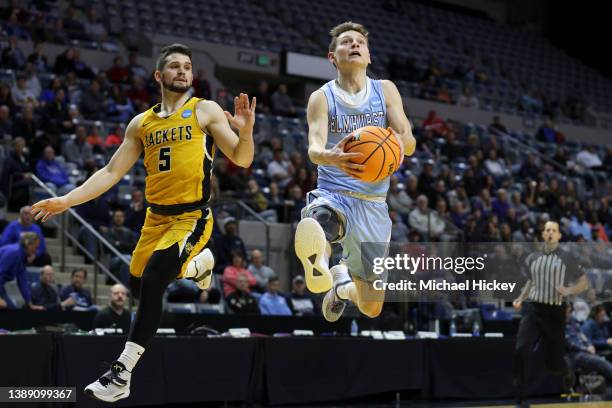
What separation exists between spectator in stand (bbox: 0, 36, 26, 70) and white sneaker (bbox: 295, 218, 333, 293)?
11582 millimetres

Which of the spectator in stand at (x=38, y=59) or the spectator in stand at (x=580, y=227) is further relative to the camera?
the spectator in stand at (x=580, y=227)

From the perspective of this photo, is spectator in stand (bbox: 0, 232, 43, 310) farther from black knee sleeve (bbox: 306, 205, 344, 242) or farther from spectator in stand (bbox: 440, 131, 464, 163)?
spectator in stand (bbox: 440, 131, 464, 163)

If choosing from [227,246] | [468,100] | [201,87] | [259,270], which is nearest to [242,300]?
[259,270]

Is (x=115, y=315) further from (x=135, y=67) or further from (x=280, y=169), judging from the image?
(x=135, y=67)

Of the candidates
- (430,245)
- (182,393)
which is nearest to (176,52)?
(182,393)

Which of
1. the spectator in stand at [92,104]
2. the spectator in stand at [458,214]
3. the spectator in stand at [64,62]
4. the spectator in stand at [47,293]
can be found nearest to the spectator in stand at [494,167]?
the spectator in stand at [458,214]

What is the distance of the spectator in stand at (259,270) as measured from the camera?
13.8 m

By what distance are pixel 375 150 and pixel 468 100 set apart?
1990 cm

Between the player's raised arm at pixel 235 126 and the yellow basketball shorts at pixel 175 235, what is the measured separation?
48 centimetres

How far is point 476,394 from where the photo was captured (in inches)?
486

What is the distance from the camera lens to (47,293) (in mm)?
11422

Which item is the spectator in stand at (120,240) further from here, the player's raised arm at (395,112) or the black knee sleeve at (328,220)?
the player's raised arm at (395,112)

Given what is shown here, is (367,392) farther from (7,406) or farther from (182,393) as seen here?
(7,406)

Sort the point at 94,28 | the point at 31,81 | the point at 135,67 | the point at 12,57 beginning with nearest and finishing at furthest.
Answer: the point at 31,81
the point at 12,57
the point at 135,67
the point at 94,28
